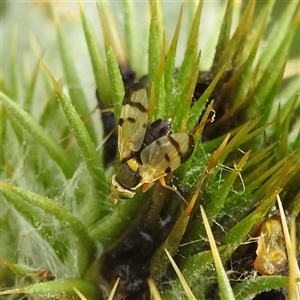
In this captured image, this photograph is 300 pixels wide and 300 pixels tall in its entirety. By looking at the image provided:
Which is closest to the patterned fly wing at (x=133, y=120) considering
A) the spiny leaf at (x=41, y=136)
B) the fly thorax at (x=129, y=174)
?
the fly thorax at (x=129, y=174)

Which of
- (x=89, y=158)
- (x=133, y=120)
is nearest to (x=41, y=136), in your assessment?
(x=89, y=158)

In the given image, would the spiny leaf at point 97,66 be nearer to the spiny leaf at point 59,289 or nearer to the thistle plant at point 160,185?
the thistle plant at point 160,185

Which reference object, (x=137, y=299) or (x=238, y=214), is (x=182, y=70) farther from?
(x=137, y=299)

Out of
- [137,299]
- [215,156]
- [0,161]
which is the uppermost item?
[215,156]

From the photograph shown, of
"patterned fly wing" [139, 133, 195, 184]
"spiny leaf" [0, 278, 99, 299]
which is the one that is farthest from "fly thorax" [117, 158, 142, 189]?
"spiny leaf" [0, 278, 99, 299]

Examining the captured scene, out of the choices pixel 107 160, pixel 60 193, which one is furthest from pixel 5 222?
pixel 107 160

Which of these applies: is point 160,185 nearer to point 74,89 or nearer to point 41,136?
point 41,136
